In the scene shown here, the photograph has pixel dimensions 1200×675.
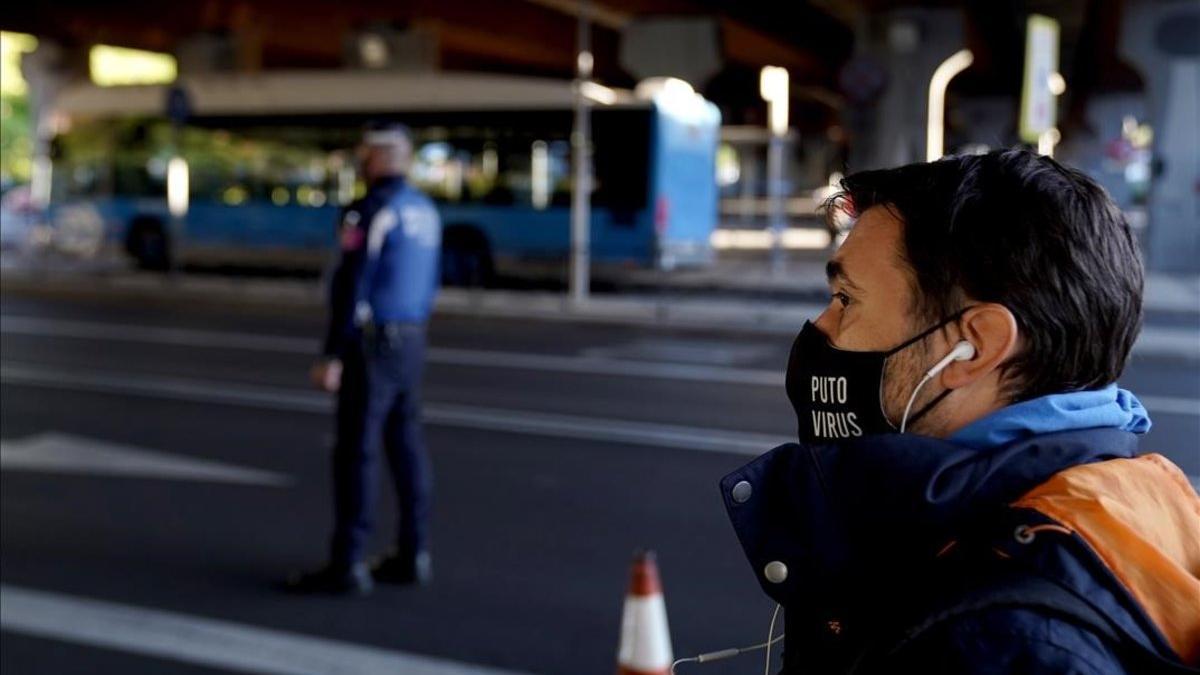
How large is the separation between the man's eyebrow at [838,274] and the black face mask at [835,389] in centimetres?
8

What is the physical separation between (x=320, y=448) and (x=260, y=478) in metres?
1.02

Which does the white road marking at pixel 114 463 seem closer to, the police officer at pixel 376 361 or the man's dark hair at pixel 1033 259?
the police officer at pixel 376 361

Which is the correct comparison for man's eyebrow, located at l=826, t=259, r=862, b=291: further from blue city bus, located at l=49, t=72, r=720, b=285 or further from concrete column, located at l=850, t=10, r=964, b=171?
concrete column, located at l=850, t=10, r=964, b=171

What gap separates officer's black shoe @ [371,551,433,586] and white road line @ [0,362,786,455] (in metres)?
3.34

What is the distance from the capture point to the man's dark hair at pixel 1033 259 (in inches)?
61.9

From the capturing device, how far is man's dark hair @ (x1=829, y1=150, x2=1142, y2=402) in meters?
1.57

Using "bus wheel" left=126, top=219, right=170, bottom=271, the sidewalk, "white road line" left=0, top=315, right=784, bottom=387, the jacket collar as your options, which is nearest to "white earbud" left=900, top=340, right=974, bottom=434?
the jacket collar

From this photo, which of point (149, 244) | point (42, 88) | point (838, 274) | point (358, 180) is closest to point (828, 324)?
point (838, 274)

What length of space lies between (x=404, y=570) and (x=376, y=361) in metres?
0.92

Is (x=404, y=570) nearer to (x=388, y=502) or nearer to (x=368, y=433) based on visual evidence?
(x=368, y=433)

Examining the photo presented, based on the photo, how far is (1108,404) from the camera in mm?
1643

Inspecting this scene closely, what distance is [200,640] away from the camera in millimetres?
5242

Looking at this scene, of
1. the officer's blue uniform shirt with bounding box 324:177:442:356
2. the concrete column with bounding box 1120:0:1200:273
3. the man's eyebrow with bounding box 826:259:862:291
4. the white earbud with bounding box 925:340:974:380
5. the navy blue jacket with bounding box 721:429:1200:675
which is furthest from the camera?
the concrete column with bounding box 1120:0:1200:273

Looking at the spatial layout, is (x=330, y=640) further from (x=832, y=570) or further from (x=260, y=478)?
(x=832, y=570)
